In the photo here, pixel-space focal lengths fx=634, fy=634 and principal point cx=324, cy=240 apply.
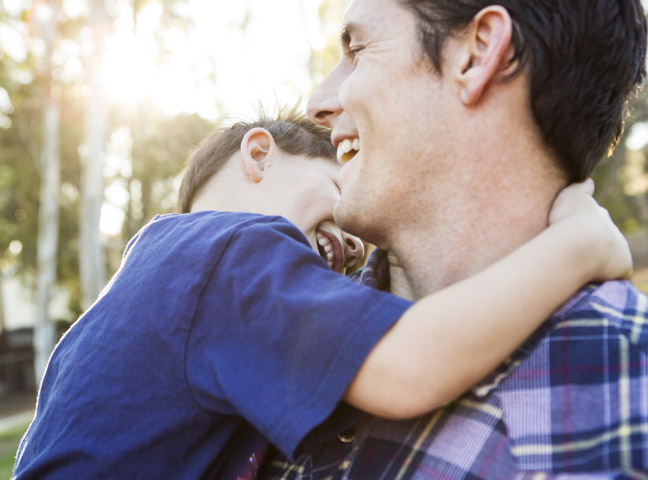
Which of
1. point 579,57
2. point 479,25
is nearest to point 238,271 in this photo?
point 479,25

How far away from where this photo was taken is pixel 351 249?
8.66ft

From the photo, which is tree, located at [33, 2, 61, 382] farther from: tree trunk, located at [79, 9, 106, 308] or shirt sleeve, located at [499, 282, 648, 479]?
shirt sleeve, located at [499, 282, 648, 479]

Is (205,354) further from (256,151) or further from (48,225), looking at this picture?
(48,225)

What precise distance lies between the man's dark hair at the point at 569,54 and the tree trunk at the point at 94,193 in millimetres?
13464

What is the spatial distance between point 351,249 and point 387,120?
0.96 m

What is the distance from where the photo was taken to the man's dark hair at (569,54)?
165 centimetres

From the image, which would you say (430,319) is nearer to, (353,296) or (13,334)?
(353,296)

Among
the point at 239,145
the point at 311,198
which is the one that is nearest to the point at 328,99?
the point at 311,198

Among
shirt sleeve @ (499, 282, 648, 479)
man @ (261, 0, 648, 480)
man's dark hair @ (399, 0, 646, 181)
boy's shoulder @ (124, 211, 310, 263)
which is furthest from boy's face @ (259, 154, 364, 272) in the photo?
shirt sleeve @ (499, 282, 648, 479)

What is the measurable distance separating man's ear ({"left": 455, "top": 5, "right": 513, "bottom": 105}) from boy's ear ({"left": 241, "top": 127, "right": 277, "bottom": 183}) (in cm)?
97

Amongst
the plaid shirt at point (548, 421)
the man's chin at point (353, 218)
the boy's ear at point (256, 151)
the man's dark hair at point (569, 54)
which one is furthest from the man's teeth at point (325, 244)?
the plaid shirt at point (548, 421)

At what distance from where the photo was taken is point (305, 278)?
143cm

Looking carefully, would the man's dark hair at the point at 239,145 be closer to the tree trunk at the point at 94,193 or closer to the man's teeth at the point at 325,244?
the man's teeth at the point at 325,244

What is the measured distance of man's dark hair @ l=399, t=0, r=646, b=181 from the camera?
A: 165cm
